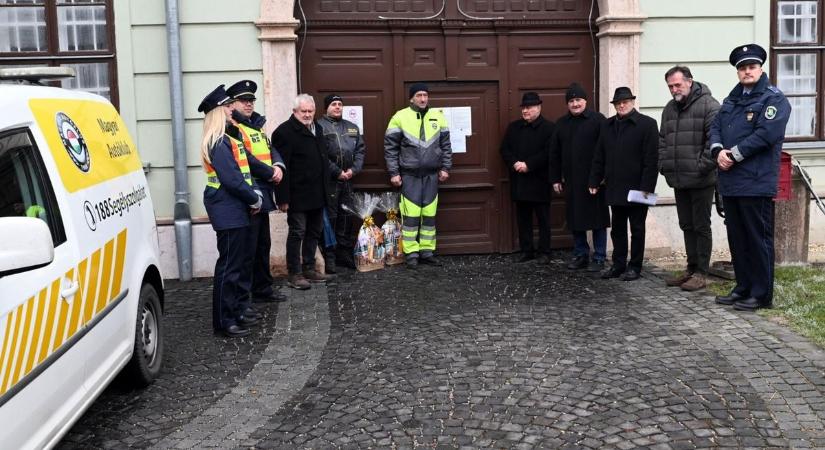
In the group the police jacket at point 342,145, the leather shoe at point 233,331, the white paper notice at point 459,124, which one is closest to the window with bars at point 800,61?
the white paper notice at point 459,124

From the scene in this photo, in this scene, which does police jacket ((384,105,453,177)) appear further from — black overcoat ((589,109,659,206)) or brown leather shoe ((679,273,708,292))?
brown leather shoe ((679,273,708,292))

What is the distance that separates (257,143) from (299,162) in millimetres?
1104

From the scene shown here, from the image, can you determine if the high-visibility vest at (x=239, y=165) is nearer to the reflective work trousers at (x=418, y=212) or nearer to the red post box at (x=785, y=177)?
the reflective work trousers at (x=418, y=212)

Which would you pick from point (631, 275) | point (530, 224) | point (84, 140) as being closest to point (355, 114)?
point (530, 224)

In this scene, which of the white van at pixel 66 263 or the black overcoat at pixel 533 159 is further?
the black overcoat at pixel 533 159

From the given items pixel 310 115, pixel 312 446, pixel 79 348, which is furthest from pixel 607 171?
pixel 79 348

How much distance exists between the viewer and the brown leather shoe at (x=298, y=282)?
8.66 m

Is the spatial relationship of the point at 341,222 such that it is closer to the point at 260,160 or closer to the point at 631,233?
the point at 260,160

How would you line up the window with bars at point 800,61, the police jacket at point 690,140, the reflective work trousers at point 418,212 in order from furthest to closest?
the window with bars at point 800,61
the reflective work trousers at point 418,212
the police jacket at point 690,140

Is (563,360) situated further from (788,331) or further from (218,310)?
(218,310)

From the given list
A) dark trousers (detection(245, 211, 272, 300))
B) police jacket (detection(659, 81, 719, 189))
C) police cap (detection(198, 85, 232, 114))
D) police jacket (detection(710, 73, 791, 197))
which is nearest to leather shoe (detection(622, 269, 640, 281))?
police jacket (detection(659, 81, 719, 189))

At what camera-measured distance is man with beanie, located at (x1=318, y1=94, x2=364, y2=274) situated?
9328mm

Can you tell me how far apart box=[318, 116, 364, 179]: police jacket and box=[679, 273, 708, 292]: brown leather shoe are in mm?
3544

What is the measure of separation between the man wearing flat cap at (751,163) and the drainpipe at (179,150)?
519 cm
